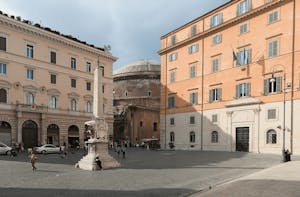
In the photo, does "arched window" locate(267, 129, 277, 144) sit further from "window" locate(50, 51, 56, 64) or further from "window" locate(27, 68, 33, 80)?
"window" locate(27, 68, 33, 80)

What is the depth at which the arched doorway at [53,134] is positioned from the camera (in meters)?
39.7

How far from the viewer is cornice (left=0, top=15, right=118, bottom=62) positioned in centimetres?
3516

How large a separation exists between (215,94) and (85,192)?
28.5 metres

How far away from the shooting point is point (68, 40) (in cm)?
4212

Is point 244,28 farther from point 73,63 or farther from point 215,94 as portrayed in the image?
point 73,63

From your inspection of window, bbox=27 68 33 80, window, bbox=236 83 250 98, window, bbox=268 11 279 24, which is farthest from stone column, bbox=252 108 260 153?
window, bbox=27 68 33 80

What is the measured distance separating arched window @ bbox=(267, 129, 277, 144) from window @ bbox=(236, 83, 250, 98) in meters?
4.87

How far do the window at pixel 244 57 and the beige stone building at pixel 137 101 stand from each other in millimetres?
28274

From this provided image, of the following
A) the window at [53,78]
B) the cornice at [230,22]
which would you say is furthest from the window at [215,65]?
the window at [53,78]

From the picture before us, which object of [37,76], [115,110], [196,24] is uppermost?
[196,24]

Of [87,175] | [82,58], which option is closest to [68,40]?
[82,58]

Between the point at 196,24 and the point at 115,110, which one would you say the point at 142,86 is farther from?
the point at 196,24

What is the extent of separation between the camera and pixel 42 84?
128 ft

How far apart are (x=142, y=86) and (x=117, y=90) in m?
6.28
